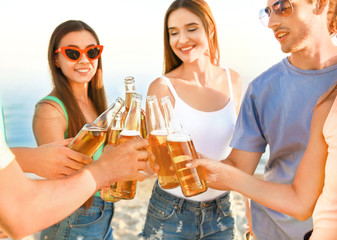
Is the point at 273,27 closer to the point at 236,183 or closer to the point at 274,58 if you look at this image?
the point at 236,183

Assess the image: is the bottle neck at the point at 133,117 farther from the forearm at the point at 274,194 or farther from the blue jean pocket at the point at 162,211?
the blue jean pocket at the point at 162,211

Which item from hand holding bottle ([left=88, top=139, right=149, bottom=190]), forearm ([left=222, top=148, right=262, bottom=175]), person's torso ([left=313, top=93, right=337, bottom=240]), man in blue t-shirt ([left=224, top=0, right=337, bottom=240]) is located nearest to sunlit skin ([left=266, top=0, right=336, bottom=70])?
man in blue t-shirt ([left=224, top=0, right=337, bottom=240])

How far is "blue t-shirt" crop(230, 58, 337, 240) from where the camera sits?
1895 mm

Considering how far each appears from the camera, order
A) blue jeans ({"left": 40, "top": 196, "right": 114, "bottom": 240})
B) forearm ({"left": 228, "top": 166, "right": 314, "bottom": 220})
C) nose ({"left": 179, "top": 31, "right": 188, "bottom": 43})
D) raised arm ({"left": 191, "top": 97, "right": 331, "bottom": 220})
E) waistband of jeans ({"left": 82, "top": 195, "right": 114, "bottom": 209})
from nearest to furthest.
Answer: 1. raised arm ({"left": 191, "top": 97, "right": 331, "bottom": 220})
2. forearm ({"left": 228, "top": 166, "right": 314, "bottom": 220})
3. blue jeans ({"left": 40, "top": 196, "right": 114, "bottom": 240})
4. waistband of jeans ({"left": 82, "top": 195, "right": 114, "bottom": 209})
5. nose ({"left": 179, "top": 31, "right": 188, "bottom": 43})

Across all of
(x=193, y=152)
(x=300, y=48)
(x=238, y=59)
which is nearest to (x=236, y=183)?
(x=193, y=152)

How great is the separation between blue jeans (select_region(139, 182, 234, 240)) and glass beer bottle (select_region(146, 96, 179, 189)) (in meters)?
0.62

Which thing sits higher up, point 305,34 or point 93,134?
point 305,34

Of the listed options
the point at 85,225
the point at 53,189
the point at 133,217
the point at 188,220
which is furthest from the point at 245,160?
the point at 133,217

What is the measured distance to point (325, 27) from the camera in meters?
1.99

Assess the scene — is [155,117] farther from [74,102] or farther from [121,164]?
[74,102]

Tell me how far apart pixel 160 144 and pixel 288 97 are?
76cm

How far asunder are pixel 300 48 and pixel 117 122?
105 centimetres

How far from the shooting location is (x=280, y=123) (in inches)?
77.3

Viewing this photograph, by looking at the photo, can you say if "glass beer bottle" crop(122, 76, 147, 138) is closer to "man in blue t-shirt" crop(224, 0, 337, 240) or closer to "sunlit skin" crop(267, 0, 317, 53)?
"man in blue t-shirt" crop(224, 0, 337, 240)
